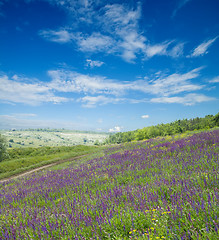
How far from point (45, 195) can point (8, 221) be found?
235cm

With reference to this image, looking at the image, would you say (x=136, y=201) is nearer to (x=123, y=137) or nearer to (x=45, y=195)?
(x=45, y=195)

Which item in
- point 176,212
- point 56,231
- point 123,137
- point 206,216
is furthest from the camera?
point 123,137

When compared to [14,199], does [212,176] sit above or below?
above

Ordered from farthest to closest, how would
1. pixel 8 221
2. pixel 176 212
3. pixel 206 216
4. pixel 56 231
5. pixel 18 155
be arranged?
pixel 18 155, pixel 8 221, pixel 56 231, pixel 176 212, pixel 206 216

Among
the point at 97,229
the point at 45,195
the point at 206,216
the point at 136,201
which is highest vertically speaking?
the point at 206,216

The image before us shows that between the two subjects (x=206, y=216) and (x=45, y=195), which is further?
(x=45, y=195)

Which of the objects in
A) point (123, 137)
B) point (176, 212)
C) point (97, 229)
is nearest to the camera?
point (176, 212)

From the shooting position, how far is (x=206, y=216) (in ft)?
7.75

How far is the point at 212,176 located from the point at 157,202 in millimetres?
1611

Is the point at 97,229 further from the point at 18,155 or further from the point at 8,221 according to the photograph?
the point at 18,155

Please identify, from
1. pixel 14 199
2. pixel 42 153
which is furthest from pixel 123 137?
pixel 14 199

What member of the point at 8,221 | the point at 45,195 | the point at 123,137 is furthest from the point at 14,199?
the point at 123,137

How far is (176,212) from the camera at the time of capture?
2660 millimetres

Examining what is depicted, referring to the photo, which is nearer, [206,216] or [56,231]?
[206,216]
